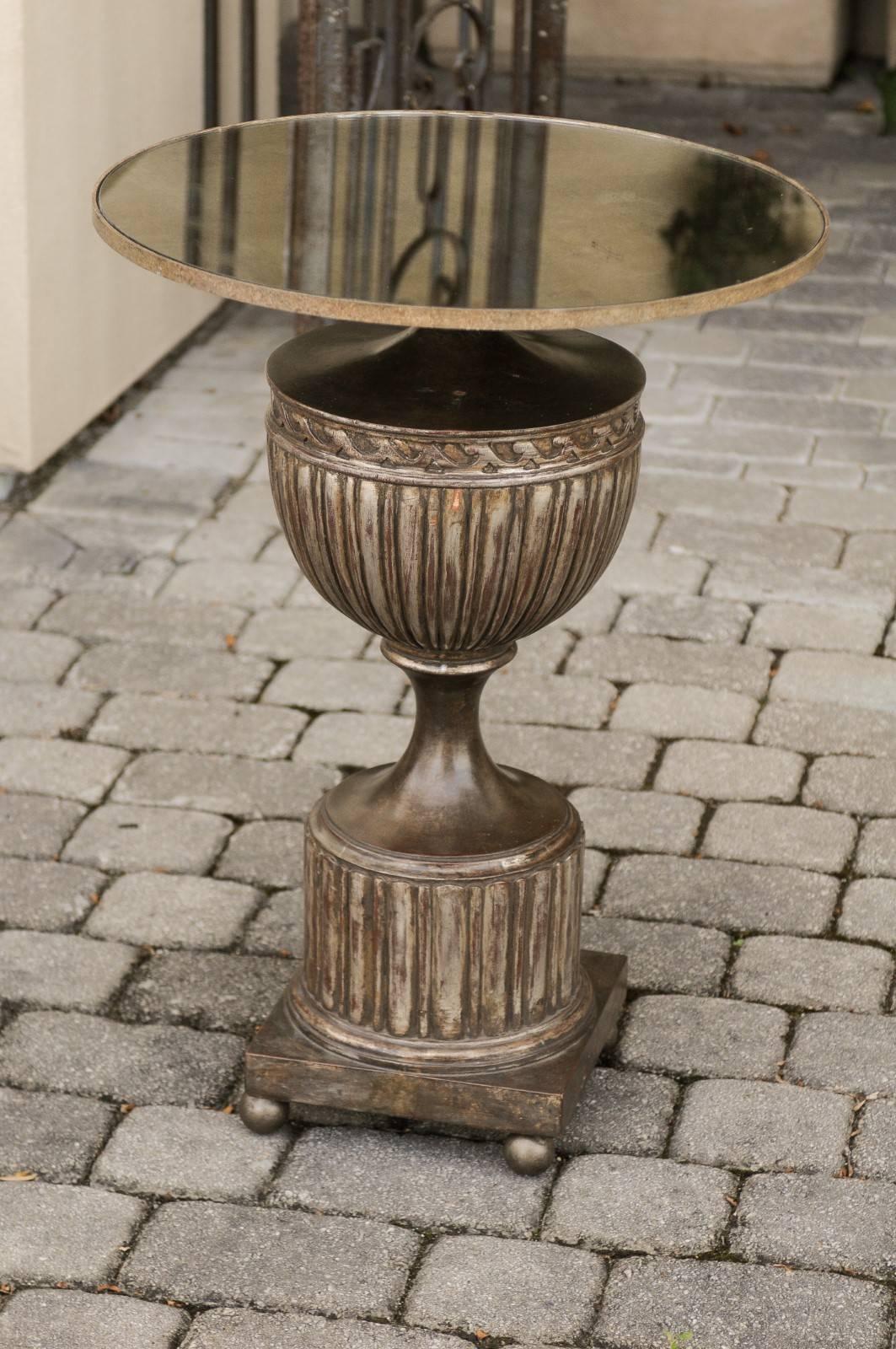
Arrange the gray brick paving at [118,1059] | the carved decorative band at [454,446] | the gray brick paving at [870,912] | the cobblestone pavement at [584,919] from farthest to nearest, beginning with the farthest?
1. the gray brick paving at [870,912]
2. the gray brick paving at [118,1059]
3. the cobblestone pavement at [584,919]
4. the carved decorative band at [454,446]

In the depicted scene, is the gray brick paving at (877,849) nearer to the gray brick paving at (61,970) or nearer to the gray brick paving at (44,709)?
the gray brick paving at (61,970)

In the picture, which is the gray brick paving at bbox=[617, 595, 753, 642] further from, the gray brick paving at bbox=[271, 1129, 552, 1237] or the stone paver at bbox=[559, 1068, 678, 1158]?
the gray brick paving at bbox=[271, 1129, 552, 1237]

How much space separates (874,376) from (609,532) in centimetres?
312

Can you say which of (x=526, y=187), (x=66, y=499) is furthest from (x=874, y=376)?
(x=526, y=187)

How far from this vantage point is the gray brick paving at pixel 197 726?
3.74 metres

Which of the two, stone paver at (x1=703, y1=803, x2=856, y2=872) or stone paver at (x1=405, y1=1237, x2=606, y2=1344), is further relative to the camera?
stone paver at (x1=703, y1=803, x2=856, y2=872)

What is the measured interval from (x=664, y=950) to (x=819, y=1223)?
0.68 metres

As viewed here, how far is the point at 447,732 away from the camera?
272 centimetres

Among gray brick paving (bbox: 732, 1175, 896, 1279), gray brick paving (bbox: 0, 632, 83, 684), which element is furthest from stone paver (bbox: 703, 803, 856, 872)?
gray brick paving (bbox: 0, 632, 83, 684)

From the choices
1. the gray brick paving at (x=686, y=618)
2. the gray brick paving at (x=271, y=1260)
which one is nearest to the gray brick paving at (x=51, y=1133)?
the gray brick paving at (x=271, y=1260)

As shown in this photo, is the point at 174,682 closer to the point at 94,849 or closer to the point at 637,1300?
the point at 94,849

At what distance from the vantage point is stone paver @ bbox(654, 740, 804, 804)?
11.8 feet

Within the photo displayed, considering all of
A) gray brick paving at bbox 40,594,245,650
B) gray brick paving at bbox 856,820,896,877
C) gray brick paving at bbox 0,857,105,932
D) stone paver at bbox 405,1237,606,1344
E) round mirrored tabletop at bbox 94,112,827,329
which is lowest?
gray brick paving at bbox 0,857,105,932

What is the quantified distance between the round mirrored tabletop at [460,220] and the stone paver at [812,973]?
1.21m
